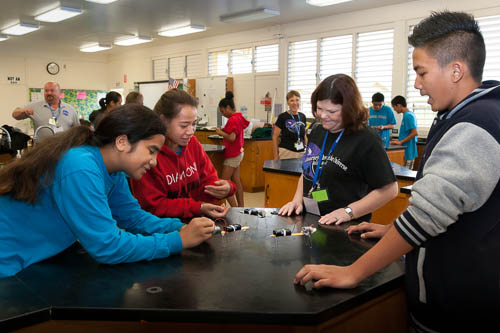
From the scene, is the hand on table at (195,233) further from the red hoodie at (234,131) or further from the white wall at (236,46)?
the white wall at (236,46)

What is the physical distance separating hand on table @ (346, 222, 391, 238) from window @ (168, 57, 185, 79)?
991 centimetres

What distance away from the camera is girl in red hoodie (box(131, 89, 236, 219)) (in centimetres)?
192

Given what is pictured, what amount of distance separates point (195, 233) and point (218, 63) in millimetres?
9077

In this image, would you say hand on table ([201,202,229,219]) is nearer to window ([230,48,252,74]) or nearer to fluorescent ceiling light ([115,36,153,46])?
window ([230,48,252,74])

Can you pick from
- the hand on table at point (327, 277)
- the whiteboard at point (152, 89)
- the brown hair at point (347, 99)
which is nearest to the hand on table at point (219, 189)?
the brown hair at point (347, 99)

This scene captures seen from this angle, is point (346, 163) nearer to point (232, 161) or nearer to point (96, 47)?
point (232, 161)

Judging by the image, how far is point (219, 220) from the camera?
6.23 feet

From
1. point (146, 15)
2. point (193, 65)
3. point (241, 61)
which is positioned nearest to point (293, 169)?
point (146, 15)

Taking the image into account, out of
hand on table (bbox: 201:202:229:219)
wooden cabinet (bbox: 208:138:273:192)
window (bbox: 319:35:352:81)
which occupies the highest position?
window (bbox: 319:35:352:81)

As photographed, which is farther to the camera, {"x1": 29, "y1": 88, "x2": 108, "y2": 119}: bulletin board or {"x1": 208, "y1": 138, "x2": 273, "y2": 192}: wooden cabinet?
{"x1": 29, "y1": 88, "x2": 108, "y2": 119}: bulletin board

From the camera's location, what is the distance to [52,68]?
12555 millimetres

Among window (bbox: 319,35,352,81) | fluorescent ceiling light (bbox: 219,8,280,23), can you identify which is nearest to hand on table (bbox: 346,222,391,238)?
fluorescent ceiling light (bbox: 219,8,280,23)

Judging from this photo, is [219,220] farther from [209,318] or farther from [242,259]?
[209,318]

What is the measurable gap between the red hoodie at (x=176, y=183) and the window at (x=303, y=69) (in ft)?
19.9
